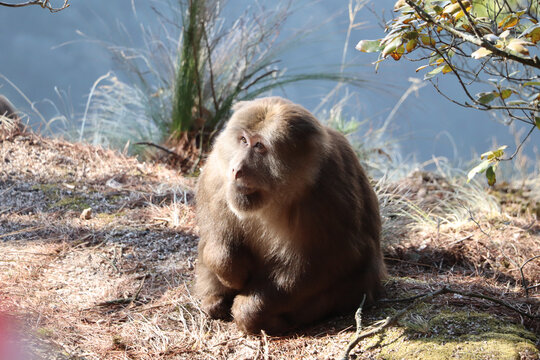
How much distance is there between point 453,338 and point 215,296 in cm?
116

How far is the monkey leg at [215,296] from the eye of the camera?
110 inches

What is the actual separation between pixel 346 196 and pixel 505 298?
3.68 feet

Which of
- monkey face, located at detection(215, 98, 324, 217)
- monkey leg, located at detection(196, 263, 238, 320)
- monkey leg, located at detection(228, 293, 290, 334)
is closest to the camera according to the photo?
monkey face, located at detection(215, 98, 324, 217)

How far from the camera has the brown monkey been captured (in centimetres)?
232

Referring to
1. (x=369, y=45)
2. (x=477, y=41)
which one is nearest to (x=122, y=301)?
(x=369, y=45)

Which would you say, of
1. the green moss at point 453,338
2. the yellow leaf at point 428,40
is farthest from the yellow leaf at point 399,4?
the green moss at point 453,338

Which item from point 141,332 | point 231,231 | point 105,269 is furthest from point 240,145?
point 105,269

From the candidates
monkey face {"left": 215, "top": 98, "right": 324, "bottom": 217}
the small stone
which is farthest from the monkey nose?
the small stone

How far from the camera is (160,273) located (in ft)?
11.0

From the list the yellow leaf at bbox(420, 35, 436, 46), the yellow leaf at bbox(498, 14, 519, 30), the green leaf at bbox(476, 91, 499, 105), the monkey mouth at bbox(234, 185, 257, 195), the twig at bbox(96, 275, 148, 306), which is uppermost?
the yellow leaf at bbox(498, 14, 519, 30)

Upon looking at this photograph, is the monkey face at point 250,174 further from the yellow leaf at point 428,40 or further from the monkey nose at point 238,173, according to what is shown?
the yellow leaf at point 428,40

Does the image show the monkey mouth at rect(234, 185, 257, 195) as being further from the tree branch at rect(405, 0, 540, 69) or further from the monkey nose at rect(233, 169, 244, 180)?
the tree branch at rect(405, 0, 540, 69)

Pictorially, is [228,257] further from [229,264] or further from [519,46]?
[519,46]

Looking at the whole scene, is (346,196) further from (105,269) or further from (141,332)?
(105,269)
